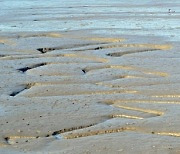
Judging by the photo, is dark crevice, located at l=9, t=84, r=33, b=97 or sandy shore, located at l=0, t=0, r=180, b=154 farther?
dark crevice, located at l=9, t=84, r=33, b=97

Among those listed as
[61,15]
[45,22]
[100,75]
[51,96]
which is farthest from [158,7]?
[51,96]

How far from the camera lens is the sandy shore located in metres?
5.91

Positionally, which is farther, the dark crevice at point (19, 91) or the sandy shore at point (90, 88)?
the dark crevice at point (19, 91)

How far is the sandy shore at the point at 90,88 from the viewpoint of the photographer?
5.91 metres

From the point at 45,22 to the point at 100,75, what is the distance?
357 inches

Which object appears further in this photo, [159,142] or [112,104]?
[112,104]

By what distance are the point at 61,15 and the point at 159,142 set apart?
1469cm

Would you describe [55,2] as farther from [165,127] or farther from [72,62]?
[165,127]

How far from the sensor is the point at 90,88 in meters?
8.43

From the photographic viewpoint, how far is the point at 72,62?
34.7 feet

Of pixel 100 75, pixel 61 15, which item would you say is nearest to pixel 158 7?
pixel 61 15

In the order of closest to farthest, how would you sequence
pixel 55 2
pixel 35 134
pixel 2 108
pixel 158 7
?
pixel 35 134, pixel 2 108, pixel 158 7, pixel 55 2

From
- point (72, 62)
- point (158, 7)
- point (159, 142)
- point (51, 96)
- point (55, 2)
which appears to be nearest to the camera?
point (159, 142)

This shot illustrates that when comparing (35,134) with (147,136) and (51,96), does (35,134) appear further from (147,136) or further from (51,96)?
(51,96)
